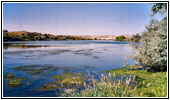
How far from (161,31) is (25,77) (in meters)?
6.87

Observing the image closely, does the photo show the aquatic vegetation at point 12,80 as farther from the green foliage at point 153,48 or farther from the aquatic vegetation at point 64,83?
the green foliage at point 153,48

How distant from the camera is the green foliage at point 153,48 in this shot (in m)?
8.88

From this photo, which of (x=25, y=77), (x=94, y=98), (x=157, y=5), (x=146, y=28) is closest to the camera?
(x=94, y=98)

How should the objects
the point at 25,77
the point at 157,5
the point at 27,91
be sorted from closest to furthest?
the point at 27,91 → the point at 157,5 → the point at 25,77

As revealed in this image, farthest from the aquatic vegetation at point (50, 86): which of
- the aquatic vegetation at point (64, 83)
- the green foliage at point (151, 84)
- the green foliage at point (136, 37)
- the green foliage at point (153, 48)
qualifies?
the green foliage at point (136, 37)

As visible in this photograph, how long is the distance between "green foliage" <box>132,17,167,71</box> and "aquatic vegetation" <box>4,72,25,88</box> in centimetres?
619

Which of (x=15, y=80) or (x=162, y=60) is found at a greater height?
(x=162, y=60)

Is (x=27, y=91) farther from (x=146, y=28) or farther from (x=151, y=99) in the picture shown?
(x=146, y=28)

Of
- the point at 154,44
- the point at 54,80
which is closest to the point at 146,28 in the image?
the point at 154,44

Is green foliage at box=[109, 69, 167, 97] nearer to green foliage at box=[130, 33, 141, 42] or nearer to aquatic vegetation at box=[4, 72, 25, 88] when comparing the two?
green foliage at box=[130, 33, 141, 42]

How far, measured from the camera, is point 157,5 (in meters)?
8.77

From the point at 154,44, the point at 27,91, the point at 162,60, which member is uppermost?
the point at 154,44

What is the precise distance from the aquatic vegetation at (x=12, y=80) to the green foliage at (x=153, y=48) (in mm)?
6193

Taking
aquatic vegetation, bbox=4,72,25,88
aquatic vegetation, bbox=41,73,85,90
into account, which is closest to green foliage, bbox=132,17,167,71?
aquatic vegetation, bbox=41,73,85,90
